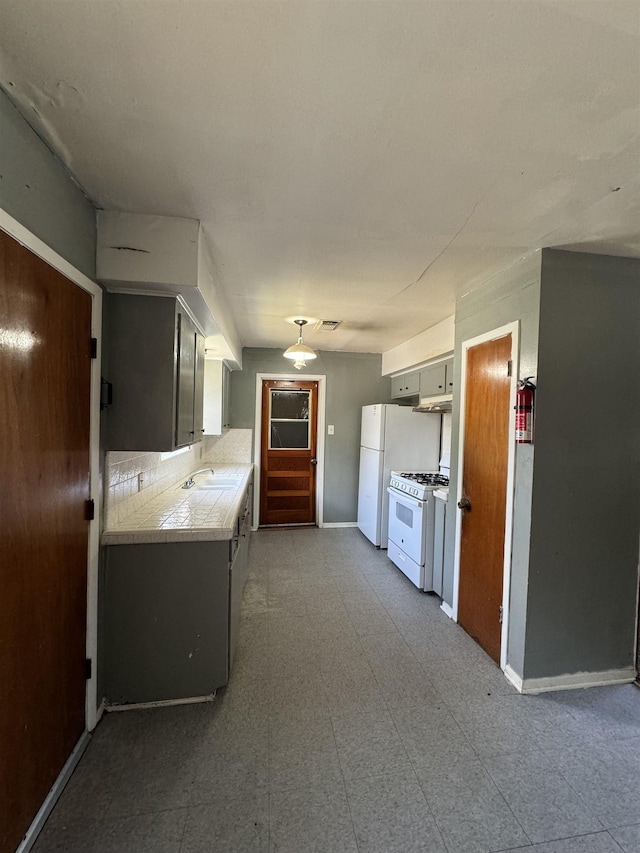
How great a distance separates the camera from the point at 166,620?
1.90 m

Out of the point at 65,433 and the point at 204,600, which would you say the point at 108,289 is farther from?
the point at 204,600

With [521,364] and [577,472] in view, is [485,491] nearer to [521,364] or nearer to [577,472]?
[577,472]

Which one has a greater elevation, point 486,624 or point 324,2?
point 324,2

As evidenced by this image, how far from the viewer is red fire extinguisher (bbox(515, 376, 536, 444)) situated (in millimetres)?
1990

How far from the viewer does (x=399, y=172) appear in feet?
4.48

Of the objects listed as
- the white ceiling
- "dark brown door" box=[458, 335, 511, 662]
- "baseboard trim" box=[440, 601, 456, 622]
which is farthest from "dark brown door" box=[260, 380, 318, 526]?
the white ceiling

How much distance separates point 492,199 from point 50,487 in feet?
6.83

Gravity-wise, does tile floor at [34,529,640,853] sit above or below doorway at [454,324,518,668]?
below

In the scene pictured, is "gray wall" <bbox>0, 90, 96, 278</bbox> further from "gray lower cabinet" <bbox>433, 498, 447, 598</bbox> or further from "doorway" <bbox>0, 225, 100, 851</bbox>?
"gray lower cabinet" <bbox>433, 498, 447, 598</bbox>

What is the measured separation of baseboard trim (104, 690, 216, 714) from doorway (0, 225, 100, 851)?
22 centimetres

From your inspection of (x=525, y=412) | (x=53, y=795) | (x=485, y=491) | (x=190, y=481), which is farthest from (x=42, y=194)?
(x=485, y=491)

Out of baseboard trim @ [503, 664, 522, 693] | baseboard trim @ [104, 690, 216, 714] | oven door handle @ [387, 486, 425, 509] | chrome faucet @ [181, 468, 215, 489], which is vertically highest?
chrome faucet @ [181, 468, 215, 489]

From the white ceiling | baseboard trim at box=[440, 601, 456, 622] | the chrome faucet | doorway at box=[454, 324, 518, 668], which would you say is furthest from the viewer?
the chrome faucet

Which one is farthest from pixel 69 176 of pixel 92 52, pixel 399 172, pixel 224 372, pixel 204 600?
pixel 224 372
